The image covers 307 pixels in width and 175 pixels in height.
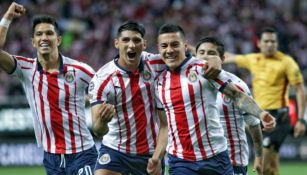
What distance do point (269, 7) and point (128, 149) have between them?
45.9 ft

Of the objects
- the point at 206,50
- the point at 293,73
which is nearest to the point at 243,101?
the point at 206,50

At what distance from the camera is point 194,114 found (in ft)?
22.5

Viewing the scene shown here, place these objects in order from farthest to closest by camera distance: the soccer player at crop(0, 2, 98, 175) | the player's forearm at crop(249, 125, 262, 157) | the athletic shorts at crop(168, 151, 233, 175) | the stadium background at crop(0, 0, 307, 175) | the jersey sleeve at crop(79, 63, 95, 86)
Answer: the stadium background at crop(0, 0, 307, 175), the player's forearm at crop(249, 125, 262, 157), the jersey sleeve at crop(79, 63, 95, 86), the soccer player at crop(0, 2, 98, 175), the athletic shorts at crop(168, 151, 233, 175)

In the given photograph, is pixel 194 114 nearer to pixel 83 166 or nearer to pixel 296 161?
pixel 83 166

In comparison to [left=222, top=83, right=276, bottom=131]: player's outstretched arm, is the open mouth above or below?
above

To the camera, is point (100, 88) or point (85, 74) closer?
point (100, 88)

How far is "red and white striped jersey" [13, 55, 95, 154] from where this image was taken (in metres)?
7.47

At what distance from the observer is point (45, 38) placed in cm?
749

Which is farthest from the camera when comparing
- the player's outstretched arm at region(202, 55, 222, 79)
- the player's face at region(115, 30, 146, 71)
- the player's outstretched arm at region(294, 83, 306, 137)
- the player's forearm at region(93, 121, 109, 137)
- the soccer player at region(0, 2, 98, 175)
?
the player's outstretched arm at region(294, 83, 306, 137)

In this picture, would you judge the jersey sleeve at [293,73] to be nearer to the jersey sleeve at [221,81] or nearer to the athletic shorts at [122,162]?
the athletic shorts at [122,162]

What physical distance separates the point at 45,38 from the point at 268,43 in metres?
4.77

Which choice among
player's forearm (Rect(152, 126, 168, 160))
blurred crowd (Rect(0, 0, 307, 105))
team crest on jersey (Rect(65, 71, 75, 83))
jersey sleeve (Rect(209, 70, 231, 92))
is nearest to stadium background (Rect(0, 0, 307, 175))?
blurred crowd (Rect(0, 0, 307, 105))

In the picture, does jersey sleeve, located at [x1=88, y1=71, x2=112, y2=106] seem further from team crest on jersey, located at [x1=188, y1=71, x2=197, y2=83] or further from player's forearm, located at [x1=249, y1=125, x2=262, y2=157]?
player's forearm, located at [x1=249, y1=125, x2=262, y2=157]

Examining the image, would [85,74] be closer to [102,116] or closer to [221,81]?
[102,116]
